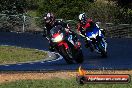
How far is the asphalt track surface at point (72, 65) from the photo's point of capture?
56.1 feet

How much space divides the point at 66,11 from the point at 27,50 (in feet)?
57.2

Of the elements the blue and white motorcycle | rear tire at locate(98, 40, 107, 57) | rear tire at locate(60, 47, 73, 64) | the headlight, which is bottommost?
rear tire at locate(98, 40, 107, 57)

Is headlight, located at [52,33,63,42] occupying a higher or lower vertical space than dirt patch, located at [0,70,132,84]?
lower

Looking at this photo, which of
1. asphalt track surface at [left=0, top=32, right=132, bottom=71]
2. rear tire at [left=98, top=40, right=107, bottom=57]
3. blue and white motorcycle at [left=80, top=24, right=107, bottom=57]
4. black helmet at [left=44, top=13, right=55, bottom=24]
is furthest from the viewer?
blue and white motorcycle at [left=80, top=24, right=107, bottom=57]

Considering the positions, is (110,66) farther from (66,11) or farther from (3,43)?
(66,11)

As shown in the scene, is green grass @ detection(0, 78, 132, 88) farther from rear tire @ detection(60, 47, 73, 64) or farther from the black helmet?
rear tire @ detection(60, 47, 73, 64)

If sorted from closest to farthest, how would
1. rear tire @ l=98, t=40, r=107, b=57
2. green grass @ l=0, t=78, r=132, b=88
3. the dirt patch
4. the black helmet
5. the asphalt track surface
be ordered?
green grass @ l=0, t=78, r=132, b=88 < the dirt patch < the asphalt track surface < the black helmet < rear tire @ l=98, t=40, r=107, b=57

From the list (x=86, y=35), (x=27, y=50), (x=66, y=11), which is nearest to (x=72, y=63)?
(x=86, y=35)

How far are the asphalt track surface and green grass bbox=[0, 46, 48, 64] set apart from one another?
1.22 meters

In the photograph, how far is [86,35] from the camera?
22.2 metres

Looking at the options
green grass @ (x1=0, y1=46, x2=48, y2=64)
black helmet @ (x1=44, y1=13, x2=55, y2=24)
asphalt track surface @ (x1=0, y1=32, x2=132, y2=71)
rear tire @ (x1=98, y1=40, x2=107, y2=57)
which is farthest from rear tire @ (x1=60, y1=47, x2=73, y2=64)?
rear tire @ (x1=98, y1=40, x2=107, y2=57)

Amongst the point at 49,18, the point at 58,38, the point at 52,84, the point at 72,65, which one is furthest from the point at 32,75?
the point at 58,38

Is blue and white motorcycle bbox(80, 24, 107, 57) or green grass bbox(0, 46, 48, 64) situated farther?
blue and white motorcycle bbox(80, 24, 107, 57)

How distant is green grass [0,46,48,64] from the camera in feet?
72.4
